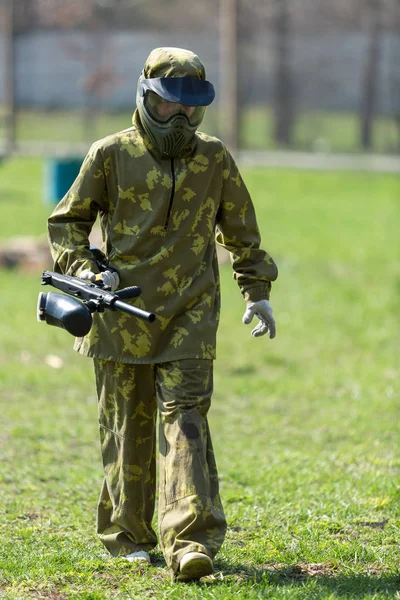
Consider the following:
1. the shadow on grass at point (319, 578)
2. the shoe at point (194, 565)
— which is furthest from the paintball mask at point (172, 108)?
the shadow on grass at point (319, 578)

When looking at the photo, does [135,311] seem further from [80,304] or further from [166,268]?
[166,268]

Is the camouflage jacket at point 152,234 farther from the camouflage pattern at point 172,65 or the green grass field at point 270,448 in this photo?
the green grass field at point 270,448

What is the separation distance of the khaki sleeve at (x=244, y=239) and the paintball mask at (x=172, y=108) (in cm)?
26

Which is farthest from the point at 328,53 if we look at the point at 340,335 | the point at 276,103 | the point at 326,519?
the point at 326,519

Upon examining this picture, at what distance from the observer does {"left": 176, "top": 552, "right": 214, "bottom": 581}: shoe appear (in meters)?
4.18

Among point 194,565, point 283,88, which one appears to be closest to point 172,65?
point 194,565

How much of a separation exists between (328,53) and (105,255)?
23.6 m

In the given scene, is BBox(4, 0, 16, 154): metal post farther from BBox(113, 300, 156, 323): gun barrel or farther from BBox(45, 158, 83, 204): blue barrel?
BBox(113, 300, 156, 323): gun barrel

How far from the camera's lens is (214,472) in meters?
4.47

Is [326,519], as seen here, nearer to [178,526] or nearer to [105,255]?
[178,526]

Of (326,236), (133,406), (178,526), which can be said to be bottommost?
(326,236)

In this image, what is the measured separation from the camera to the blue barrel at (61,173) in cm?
1838

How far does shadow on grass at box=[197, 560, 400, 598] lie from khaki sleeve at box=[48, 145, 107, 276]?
49.6 inches

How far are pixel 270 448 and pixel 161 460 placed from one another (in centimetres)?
266
